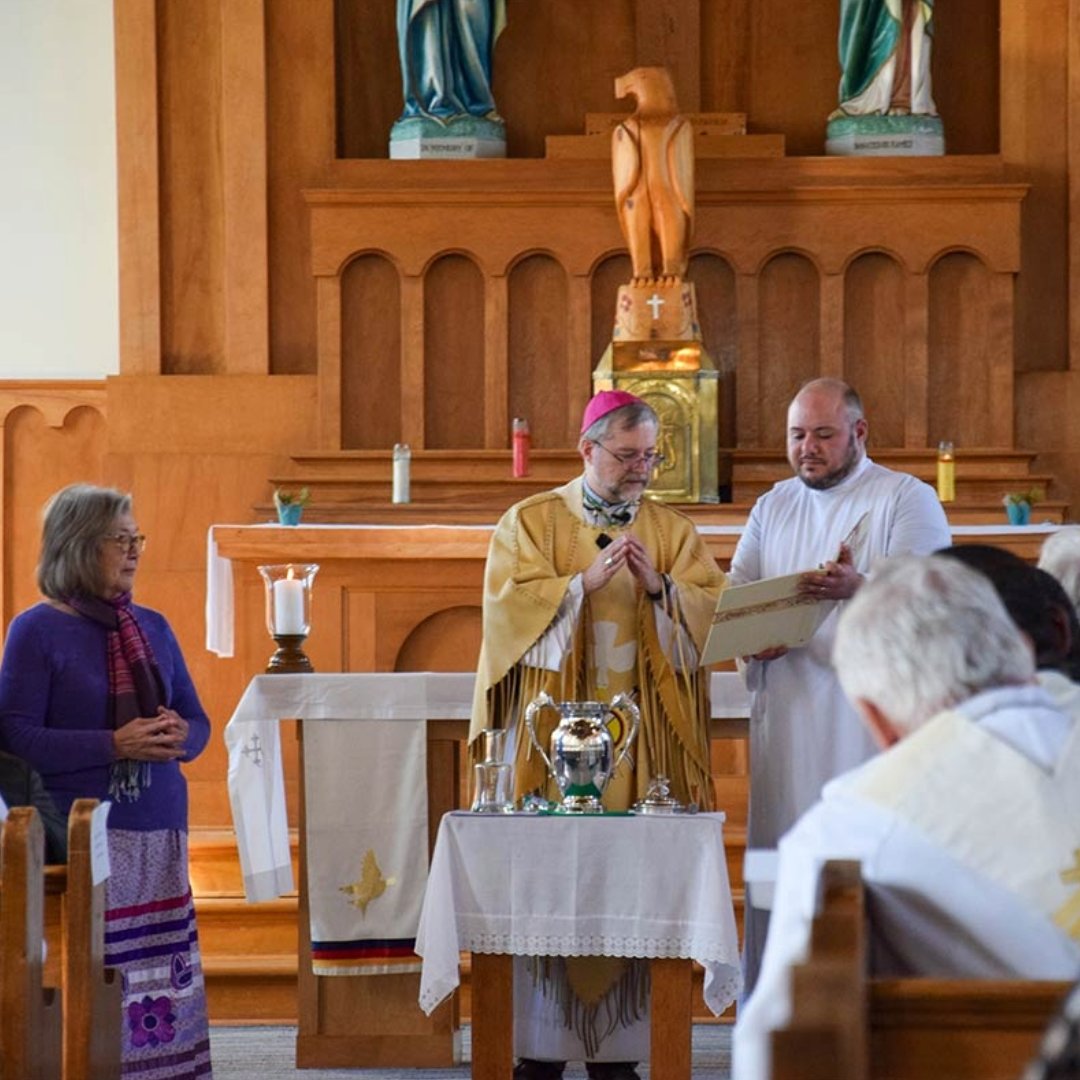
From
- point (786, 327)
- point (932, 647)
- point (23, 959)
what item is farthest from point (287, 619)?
point (932, 647)

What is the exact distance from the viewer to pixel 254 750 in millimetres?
5789

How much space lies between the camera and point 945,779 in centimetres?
260

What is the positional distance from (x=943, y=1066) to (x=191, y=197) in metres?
6.48

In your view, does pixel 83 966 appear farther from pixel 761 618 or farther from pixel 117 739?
pixel 761 618

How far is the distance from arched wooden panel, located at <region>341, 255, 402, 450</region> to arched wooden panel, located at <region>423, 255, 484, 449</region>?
0.12 meters

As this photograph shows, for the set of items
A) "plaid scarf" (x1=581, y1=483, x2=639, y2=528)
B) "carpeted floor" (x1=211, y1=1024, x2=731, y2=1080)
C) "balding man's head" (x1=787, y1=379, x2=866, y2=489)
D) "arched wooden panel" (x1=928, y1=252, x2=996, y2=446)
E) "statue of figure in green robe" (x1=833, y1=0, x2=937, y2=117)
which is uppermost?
"statue of figure in green robe" (x1=833, y1=0, x2=937, y2=117)

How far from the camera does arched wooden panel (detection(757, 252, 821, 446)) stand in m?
8.16

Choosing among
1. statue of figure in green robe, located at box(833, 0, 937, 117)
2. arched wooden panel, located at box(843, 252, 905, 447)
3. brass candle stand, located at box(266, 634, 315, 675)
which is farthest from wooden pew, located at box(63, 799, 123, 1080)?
statue of figure in green robe, located at box(833, 0, 937, 117)

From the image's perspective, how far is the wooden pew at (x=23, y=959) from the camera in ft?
10.2

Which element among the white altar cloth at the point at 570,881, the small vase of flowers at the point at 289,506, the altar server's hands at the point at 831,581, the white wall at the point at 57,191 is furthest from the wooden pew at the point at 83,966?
the white wall at the point at 57,191

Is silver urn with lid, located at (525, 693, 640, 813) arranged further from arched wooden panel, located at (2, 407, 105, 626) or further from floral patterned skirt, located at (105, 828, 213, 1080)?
arched wooden panel, located at (2, 407, 105, 626)

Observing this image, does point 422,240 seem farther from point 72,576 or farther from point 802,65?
point 72,576

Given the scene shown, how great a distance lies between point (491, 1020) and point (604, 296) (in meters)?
4.11

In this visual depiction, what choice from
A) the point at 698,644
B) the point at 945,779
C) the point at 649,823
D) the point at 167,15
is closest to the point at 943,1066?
the point at 945,779
